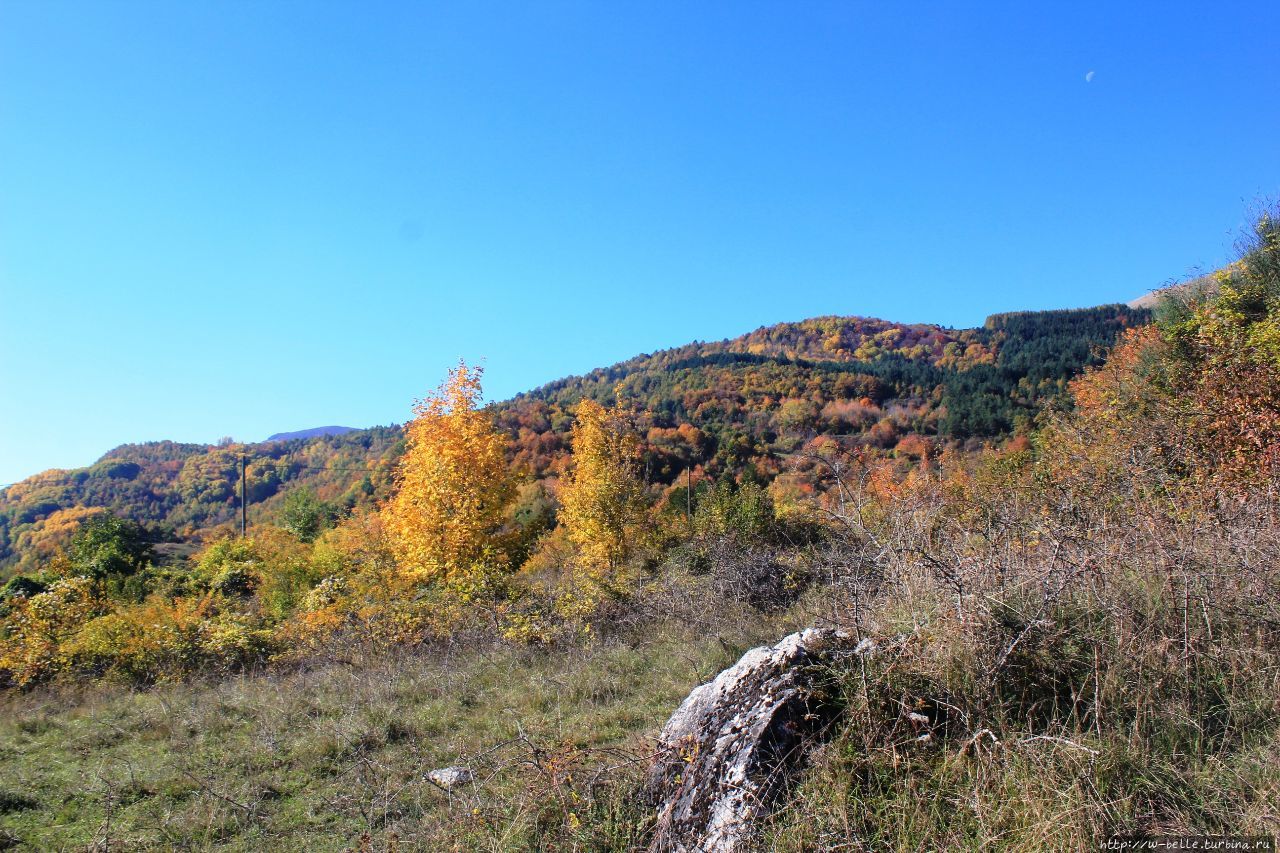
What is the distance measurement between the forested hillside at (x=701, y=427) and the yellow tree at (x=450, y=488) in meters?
23.3

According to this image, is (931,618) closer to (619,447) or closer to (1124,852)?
(1124,852)

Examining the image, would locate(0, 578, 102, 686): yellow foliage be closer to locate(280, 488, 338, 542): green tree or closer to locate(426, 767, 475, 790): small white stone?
locate(426, 767, 475, 790): small white stone

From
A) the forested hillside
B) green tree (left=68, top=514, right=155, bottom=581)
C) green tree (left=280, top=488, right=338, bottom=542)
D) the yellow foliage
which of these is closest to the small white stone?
the yellow foliage

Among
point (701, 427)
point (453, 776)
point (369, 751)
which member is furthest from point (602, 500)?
point (701, 427)

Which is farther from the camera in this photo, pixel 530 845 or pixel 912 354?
pixel 912 354

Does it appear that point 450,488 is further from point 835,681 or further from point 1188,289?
point 1188,289

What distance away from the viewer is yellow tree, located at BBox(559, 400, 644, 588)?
20609 millimetres

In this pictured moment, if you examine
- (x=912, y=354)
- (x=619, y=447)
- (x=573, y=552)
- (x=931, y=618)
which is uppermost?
(x=912, y=354)

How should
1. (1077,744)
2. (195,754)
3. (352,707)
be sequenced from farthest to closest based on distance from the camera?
(352,707) < (195,754) < (1077,744)

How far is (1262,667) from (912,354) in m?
111

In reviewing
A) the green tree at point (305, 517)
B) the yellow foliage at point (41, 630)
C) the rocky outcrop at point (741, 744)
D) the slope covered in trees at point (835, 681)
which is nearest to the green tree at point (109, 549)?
the green tree at point (305, 517)

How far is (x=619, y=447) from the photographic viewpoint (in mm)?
22047

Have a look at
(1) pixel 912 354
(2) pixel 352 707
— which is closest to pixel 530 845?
(2) pixel 352 707

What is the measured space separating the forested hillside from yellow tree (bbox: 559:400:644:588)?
21.4 metres
